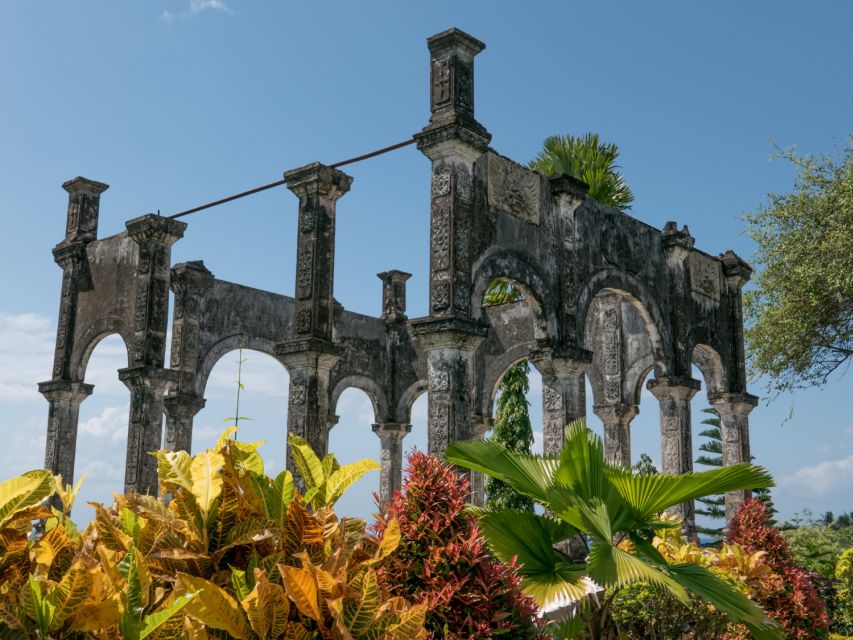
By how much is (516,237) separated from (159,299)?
6.94 meters

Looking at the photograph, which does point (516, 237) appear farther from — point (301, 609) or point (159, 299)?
point (301, 609)

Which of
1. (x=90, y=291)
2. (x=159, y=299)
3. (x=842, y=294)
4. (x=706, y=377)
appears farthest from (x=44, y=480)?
(x=842, y=294)

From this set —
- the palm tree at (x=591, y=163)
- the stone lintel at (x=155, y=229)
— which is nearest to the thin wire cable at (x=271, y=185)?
the stone lintel at (x=155, y=229)

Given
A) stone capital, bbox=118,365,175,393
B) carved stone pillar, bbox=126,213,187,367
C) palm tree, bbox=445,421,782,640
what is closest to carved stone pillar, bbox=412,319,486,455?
palm tree, bbox=445,421,782,640

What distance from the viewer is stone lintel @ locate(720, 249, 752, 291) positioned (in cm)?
1842

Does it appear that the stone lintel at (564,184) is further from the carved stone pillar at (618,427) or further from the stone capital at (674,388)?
the carved stone pillar at (618,427)

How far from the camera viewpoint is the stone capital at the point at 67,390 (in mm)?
16578

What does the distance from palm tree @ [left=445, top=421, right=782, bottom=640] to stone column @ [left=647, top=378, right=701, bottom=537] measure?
32.1ft

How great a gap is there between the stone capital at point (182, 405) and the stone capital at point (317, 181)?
19.0 ft

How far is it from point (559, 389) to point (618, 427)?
20.1 feet

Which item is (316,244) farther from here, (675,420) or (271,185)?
(675,420)

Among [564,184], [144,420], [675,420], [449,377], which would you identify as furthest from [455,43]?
[675,420]

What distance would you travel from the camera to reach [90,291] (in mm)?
16859

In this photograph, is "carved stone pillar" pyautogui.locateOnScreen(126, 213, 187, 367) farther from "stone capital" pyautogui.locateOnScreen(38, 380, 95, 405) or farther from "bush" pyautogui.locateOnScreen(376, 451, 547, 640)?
"bush" pyautogui.locateOnScreen(376, 451, 547, 640)
